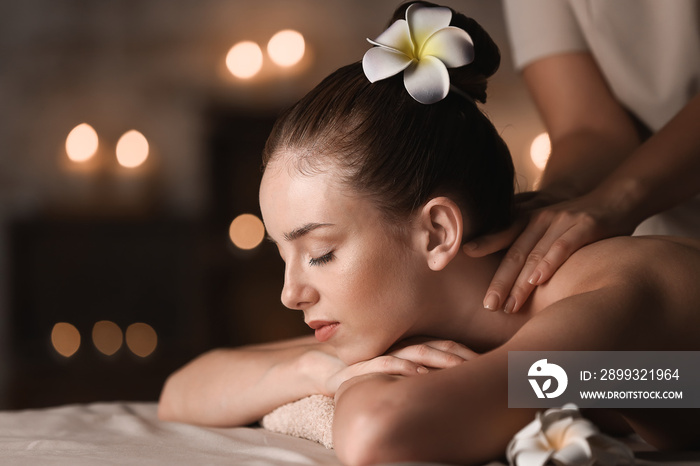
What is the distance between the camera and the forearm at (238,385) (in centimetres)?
133

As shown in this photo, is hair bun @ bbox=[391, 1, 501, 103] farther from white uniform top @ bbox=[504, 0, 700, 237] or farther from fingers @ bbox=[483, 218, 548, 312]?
white uniform top @ bbox=[504, 0, 700, 237]

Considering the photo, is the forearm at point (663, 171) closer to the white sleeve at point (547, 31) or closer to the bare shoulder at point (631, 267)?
the bare shoulder at point (631, 267)

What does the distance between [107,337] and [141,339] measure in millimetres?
175

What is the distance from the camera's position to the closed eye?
1133 mm

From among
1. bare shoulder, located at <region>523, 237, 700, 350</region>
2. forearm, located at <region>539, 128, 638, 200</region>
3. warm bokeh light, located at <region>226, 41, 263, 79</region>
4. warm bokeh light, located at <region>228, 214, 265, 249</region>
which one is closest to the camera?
bare shoulder, located at <region>523, 237, 700, 350</region>

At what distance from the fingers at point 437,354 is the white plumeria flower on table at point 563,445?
0.22 metres

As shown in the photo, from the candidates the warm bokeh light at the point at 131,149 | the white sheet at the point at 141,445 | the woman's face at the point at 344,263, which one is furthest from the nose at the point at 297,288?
the warm bokeh light at the point at 131,149

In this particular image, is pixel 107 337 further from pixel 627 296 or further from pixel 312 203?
pixel 627 296

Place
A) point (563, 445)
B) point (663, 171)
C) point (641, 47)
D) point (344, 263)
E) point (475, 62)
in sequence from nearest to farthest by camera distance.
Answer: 1. point (563, 445)
2. point (344, 263)
3. point (475, 62)
4. point (663, 171)
5. point (641, 47)

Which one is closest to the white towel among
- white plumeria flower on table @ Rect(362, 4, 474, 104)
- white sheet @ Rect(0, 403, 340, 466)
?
white sheet @ Rect(0, 403, 340, 466)

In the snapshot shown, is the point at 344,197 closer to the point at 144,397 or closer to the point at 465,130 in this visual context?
the point at 465,130

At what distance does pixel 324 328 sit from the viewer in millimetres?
1184

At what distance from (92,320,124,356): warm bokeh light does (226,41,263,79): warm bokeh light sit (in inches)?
62.4

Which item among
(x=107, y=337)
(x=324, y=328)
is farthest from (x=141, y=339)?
(x=324, y=328)
